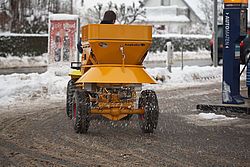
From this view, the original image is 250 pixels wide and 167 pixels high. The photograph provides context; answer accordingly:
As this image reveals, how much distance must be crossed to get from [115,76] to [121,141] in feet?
3.58

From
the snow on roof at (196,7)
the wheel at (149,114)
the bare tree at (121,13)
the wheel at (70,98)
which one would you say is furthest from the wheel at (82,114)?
the snow on roof at (196,7)

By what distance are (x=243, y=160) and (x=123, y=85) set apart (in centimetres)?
282

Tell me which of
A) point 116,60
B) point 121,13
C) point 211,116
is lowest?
point 211,116

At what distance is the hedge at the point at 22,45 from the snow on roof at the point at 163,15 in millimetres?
36422

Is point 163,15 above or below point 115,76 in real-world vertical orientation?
→ above

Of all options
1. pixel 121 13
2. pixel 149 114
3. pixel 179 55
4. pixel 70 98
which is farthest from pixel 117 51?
pixel 121 13

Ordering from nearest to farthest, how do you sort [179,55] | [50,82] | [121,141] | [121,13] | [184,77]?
[121,141] < [50,82] < [184,77] < [179,55] < [121,13]

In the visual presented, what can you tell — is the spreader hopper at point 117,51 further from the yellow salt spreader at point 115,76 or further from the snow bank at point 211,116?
the snow bank at point 211,116

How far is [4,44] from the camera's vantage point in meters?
31.9

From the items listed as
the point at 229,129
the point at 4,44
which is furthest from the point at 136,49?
the point at 4,44

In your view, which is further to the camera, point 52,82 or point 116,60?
point 52,82

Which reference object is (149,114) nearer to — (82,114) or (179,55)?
(82,114)

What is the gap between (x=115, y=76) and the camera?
8.88m

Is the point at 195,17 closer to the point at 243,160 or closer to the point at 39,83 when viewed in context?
the point at 39,83
